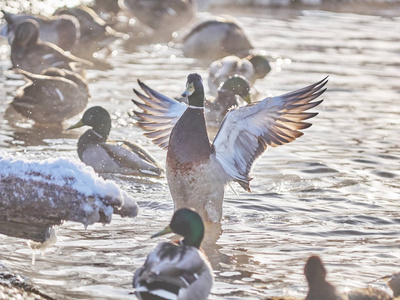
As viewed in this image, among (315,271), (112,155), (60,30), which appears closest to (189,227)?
(315,271)

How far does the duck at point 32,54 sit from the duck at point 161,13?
499cm

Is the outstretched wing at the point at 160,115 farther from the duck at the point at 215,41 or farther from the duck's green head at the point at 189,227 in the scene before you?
the duck at the point at 215,41

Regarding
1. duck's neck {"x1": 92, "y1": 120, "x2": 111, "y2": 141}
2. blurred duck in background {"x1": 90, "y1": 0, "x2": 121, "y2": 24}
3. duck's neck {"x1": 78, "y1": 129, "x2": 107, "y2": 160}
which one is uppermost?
duck's neck {"x1": 92, "y1": 120, "x2": 111, "y2": 141}

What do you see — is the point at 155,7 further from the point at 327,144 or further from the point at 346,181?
Result: the point at 346,181

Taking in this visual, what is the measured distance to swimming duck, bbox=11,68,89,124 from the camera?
9.94 metres

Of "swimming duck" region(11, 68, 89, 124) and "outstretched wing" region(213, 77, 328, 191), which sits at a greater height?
"outstretched wing" region(213, 77, 328, 191)

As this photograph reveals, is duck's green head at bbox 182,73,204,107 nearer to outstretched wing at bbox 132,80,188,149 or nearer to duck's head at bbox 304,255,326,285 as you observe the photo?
outstretched wing at bbox 132,80,188,149

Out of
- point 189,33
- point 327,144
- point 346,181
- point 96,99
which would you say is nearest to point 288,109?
point 346,181

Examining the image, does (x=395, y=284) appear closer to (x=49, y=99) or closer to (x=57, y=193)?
(x=57, y=193)

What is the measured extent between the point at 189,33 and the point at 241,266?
377 inches

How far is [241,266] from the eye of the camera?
609 cm

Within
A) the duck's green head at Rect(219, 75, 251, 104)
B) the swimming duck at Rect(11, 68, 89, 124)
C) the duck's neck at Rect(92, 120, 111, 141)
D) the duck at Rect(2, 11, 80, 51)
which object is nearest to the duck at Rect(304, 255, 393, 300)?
the duck's neck at Rect(92, 120, 111, 141)

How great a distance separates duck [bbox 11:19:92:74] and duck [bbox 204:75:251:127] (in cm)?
233

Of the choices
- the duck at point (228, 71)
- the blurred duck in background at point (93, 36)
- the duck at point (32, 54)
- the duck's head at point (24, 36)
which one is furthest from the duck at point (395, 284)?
the blurred duck in background at point (93, 36)
